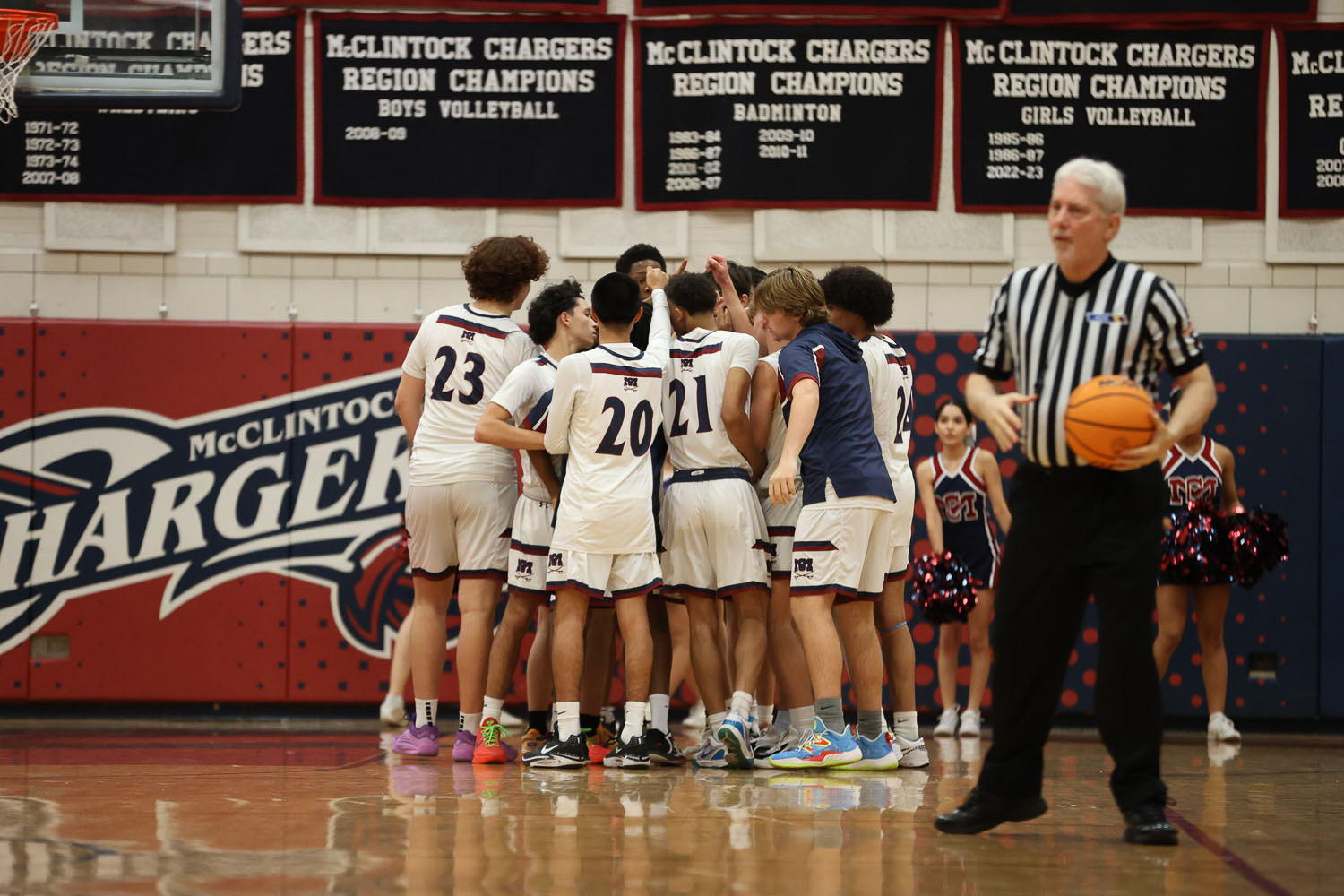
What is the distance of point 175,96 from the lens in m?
7.60

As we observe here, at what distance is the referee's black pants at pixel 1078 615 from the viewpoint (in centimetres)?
419

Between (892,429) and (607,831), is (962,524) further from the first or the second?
(607,831)

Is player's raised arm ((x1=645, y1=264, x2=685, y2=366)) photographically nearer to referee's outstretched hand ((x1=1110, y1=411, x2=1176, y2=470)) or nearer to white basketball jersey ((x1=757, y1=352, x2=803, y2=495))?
white basketball jersey ((x1=757, y1=352, x2=803, y2=495))

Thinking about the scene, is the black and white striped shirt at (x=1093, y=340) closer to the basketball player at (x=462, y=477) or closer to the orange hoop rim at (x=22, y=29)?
the basketball player at (x=462, y=477)

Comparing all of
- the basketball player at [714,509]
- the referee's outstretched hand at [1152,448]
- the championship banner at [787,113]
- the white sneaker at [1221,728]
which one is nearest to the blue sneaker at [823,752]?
the basketball player at [714,509]

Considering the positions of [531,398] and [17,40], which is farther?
[17,40]

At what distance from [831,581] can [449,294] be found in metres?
4.25

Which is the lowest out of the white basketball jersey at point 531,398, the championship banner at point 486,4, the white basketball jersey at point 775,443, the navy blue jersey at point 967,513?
the navy blue jersey at point 967,513

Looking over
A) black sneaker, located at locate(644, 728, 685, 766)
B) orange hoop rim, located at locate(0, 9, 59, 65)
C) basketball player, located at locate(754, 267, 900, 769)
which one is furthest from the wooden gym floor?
orange hoop rim, located at locate(0, 9, 59, 65)

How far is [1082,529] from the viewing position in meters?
4.24

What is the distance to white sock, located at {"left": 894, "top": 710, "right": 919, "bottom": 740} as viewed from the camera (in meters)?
6.41

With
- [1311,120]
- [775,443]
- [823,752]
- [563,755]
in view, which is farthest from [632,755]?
[1311,120]

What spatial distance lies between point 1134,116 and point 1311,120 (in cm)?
118

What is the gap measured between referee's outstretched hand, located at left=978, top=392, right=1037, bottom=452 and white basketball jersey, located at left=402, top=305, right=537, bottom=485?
292 centimetres
